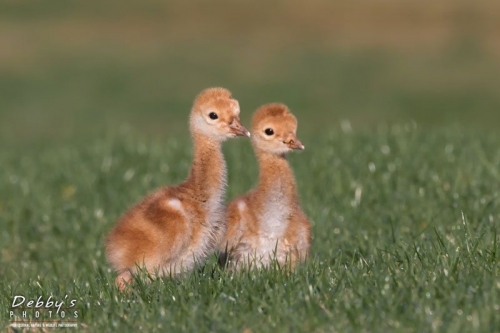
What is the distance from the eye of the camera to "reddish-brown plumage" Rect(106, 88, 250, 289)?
7.68 m

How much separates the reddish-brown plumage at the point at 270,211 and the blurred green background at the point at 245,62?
1181cm

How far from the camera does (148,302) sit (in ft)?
23.1

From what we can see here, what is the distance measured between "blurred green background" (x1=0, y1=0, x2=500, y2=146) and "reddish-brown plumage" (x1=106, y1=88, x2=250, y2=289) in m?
12.0

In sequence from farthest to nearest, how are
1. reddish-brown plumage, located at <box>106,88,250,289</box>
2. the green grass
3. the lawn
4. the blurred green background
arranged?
the blurred green background < reddish-brown plumage, located at <box>106,88,250,289</box> < the lawn < the green grass

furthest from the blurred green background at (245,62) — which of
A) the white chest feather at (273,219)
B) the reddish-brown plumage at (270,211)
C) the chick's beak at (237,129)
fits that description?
the chick's beak at (237,129)

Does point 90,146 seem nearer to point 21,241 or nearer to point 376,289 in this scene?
point 21,241

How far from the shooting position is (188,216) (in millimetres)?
7777

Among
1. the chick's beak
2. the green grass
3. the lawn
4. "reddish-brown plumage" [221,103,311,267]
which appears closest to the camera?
the green grass

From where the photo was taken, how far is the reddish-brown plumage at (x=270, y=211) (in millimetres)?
8203

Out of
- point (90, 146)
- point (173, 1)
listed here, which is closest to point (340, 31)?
point (173, 1)

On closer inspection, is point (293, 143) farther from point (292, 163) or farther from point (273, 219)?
point (292, 163)

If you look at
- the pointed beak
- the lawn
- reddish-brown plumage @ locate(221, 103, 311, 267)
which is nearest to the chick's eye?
reddish-brown plumage @ locate(221, 103, 311, 267)

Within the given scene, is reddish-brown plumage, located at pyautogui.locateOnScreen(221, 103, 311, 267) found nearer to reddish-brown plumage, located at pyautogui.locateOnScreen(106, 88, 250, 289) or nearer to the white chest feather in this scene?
the white chest feather

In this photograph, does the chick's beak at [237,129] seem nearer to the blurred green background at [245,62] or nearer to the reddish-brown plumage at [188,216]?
the reddish-brown plumage at [188,216]
